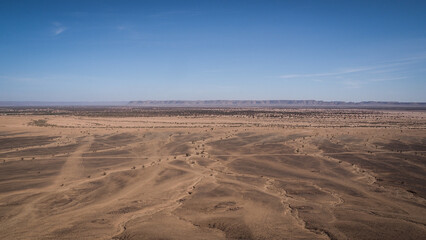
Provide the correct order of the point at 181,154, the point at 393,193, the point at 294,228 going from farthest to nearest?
the point at 181,154 < the point at 393,193 < the point at 294,228

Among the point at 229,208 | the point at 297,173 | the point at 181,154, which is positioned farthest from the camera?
the point at 181,154

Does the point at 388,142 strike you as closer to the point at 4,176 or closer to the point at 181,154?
the point at 181,154

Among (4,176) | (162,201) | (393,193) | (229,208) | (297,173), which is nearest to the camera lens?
(229,208)

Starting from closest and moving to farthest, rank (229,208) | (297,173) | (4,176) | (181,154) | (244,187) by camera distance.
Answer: (229,208)
(244,187)
(4,176)
(297,173)
(181,154)

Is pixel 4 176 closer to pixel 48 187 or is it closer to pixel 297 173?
pixel 48 187

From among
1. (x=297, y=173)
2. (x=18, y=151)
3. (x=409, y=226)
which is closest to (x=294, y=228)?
(x=409, y=226)

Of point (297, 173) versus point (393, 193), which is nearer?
point (393, 193)

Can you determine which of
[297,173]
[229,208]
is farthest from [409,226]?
[297,173]

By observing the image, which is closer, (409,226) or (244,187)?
(409,226)
